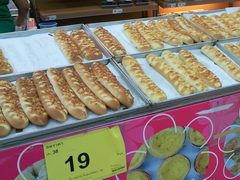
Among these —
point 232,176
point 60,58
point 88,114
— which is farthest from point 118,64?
point 232,176

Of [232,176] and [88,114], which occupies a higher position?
[88,114]

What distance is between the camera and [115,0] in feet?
12.4

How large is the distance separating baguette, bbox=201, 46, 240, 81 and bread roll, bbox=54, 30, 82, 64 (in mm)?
735

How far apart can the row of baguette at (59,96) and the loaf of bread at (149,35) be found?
1.56ft

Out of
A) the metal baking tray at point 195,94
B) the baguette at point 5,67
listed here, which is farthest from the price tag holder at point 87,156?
the baguette at point 5,67

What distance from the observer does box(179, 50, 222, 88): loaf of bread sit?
5.24ft

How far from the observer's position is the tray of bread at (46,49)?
1.70 m

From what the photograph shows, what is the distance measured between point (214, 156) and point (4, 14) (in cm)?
206

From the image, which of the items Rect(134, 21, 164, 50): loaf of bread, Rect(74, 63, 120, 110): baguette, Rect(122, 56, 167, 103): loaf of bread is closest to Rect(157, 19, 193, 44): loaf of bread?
Rect(134, 21, 164, 50): loaf of bread

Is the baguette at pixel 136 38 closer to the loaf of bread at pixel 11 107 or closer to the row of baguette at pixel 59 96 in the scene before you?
the row of baguette at pixel 59 96

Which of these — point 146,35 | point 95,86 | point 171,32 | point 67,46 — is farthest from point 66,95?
point 171,32

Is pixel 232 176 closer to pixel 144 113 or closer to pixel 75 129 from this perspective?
pixel 144 113

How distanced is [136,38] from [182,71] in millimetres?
400

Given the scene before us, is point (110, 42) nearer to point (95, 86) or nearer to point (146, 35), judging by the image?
point (146, 35)
